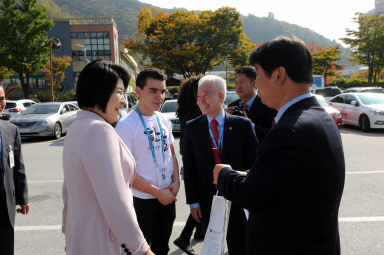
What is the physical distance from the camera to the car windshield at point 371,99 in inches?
518

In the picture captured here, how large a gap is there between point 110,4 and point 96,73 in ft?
502

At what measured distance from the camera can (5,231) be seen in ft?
8.14

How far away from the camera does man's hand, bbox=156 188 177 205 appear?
2672mm

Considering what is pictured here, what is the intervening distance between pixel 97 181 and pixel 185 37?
3095 centimetres

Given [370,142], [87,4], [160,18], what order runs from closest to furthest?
[370,142], [160,18], [87,4]

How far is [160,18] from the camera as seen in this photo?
2986 centimetres

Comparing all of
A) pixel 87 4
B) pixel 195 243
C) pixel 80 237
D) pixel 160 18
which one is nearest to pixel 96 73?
pixel 80 237

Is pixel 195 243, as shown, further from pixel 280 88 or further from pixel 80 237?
pixel 280 88

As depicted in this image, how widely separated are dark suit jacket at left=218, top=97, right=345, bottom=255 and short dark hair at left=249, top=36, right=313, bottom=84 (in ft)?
0.44

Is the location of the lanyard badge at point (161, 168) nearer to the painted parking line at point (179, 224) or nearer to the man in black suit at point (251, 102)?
the man in black suit at point (251, 102)

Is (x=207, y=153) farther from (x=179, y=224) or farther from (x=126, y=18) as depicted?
(x=126, y=18)

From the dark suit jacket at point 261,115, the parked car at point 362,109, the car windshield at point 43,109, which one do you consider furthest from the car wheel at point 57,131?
the parked car at point 362,109

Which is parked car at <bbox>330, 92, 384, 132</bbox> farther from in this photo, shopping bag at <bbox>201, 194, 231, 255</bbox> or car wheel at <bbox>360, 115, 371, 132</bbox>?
shopping bag at <bbox>201, 194, 231, 255</bbox>

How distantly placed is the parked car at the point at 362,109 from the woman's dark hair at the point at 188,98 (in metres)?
10.5
